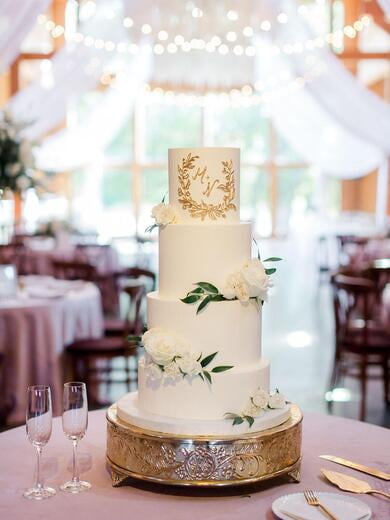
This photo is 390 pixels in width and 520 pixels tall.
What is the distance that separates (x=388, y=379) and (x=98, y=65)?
4710 mm

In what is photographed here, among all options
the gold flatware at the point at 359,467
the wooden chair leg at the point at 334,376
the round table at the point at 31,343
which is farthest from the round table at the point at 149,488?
the wooden chair leg at the point at 334,376

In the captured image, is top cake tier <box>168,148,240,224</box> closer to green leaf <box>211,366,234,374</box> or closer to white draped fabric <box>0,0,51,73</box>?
green leaf <box>211,366,234,374</box>

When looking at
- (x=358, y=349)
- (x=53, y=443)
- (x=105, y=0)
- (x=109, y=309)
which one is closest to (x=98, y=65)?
(x=105, y=0)

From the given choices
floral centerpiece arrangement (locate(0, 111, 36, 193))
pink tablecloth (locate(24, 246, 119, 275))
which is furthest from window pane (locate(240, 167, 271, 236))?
floral centerpiece arrangement (locate(0, 111, 36, 193))

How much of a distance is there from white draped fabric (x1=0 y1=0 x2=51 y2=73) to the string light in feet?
4.83

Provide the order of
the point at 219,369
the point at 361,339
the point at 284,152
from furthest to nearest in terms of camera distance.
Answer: the point at 284,152
the point at 361,339
the point at 219,369

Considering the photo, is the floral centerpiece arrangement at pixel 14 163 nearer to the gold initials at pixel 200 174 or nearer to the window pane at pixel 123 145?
the gold initials at pixel 200 174

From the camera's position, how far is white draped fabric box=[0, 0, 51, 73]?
575 centimetres

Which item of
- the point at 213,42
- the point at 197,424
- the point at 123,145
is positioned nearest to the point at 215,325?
the point at 197,424

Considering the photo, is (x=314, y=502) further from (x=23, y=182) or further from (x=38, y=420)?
(x=23, y=182)

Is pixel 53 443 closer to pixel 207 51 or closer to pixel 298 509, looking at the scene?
pixel 298 509

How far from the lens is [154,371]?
228 cm

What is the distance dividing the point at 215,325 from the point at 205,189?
363 millimetres

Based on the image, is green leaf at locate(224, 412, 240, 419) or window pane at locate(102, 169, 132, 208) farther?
window pane at locate(102, 169, 132, 208)
